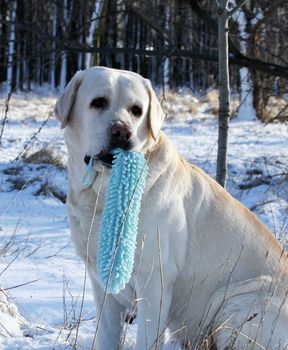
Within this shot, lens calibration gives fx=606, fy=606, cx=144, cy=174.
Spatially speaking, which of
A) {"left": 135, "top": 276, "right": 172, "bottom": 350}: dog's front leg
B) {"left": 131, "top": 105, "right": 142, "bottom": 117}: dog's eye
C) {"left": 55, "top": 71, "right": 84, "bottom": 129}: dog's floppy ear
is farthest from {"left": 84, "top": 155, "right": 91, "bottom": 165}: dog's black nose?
{"left": 135, "top": 276, "right": 172, "bottom": 350}: dog's front leg

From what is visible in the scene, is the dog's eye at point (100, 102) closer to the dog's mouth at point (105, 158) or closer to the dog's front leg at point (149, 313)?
the dog's mouth at point (105, 158)

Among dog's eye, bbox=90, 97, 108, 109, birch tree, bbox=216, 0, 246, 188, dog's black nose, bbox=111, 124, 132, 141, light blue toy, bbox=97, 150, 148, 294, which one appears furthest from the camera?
birch tree, bbox=216, 0, 246, 188

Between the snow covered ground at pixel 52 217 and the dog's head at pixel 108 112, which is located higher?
the dog's head at pixel 108 112

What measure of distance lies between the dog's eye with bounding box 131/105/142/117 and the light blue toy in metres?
0.28

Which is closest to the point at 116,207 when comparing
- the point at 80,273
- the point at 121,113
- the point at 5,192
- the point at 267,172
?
the point at 121,113

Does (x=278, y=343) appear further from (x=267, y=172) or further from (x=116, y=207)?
(x=267, y=172)

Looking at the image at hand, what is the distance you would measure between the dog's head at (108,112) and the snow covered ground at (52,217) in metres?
0.78

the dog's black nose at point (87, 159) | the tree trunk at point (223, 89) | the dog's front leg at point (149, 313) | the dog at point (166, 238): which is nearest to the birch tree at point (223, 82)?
the tree trunk at point (223, 89)

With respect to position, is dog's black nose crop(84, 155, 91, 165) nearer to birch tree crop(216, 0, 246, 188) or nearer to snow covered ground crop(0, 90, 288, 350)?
snow covered ground crop(0, 90, 288, 350)

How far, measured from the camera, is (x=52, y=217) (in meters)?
6.15

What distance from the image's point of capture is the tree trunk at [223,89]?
4535mm

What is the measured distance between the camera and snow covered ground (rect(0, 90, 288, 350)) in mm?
3314

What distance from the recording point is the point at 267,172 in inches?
329

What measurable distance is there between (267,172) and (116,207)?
5976 mm
